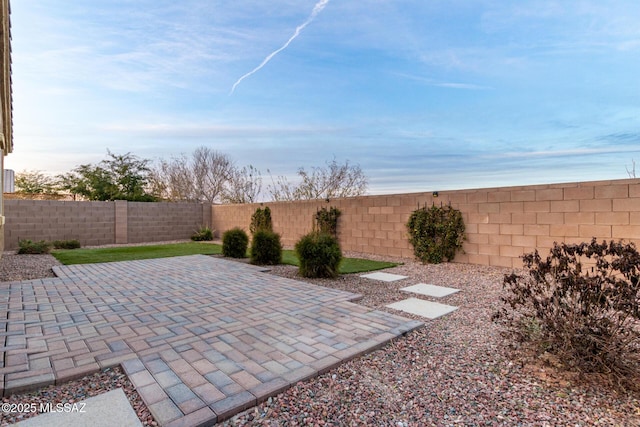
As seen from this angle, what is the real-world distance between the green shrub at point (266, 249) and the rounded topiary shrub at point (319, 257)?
1611mm

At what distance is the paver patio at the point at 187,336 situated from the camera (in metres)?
2.09

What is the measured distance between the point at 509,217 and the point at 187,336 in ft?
20.9

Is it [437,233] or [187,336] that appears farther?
[437,233]

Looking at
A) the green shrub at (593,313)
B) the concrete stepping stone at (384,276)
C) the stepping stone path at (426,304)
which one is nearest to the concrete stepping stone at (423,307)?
the stepping stone path at (426,304)

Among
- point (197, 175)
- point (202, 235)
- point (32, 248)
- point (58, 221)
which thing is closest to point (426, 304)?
point (32, 248)

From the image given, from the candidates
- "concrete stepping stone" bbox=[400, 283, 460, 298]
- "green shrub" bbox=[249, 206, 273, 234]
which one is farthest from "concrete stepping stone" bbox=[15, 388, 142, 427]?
"green shrub" bbox=[249, 206, 273, 234]

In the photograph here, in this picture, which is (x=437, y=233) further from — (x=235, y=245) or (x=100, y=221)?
(x=100, y=221)

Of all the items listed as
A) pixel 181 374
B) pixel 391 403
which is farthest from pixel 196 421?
pixel 391 403

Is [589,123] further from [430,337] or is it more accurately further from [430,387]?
[430,387]

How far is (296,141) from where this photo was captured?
1376cm

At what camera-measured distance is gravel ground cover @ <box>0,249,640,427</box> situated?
1.82m

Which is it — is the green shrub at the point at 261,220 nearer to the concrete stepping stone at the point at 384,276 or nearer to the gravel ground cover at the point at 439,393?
the concrete stepping stone at the point at 384,276

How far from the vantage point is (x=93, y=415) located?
1.80 m

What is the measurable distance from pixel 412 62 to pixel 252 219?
8.42m
